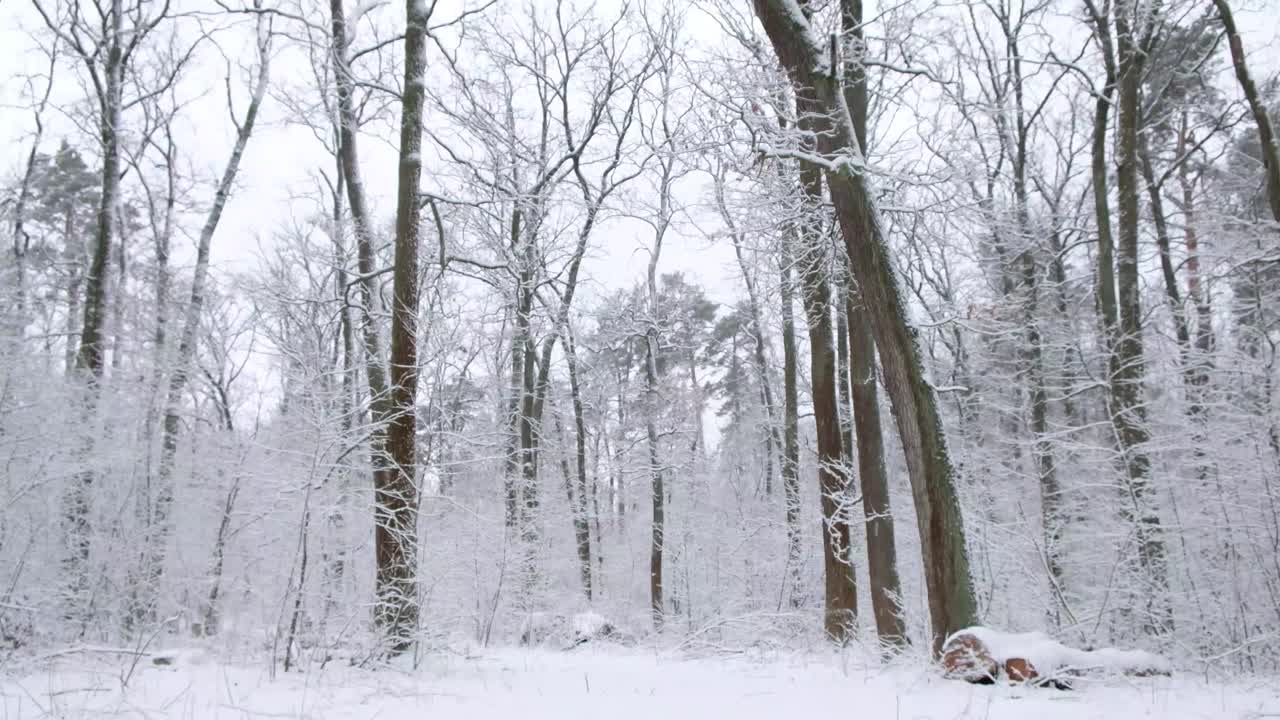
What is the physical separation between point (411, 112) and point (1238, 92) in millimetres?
13980

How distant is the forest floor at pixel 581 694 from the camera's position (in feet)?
12.2

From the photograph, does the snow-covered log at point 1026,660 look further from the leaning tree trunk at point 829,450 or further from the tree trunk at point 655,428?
the tree trunk at point 655,428

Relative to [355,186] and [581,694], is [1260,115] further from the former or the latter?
[355,186]

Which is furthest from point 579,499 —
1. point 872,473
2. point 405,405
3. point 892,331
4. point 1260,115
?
point 1260,115

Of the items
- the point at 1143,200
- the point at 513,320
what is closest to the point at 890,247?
the point at 513,320

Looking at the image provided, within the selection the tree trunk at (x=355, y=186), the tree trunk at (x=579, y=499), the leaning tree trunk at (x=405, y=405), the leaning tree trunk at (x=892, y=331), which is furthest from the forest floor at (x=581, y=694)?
the tree trunk at (x=579, y=499)

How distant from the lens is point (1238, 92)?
41.6 feet

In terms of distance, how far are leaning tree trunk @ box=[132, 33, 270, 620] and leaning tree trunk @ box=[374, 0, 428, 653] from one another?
3.70m

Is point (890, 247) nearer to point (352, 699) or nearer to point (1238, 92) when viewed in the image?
point (352, 699)

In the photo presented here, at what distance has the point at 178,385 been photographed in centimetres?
1321

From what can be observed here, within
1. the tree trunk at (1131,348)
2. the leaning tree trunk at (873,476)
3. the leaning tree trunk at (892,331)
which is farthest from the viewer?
the tree trunk at (1131,348)

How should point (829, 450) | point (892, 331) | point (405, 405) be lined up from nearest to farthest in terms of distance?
point (892, 331) < point (405, 405) < point (829, 450)

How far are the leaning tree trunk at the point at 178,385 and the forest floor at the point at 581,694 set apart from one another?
14.0 ft

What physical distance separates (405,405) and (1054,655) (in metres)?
5.38
